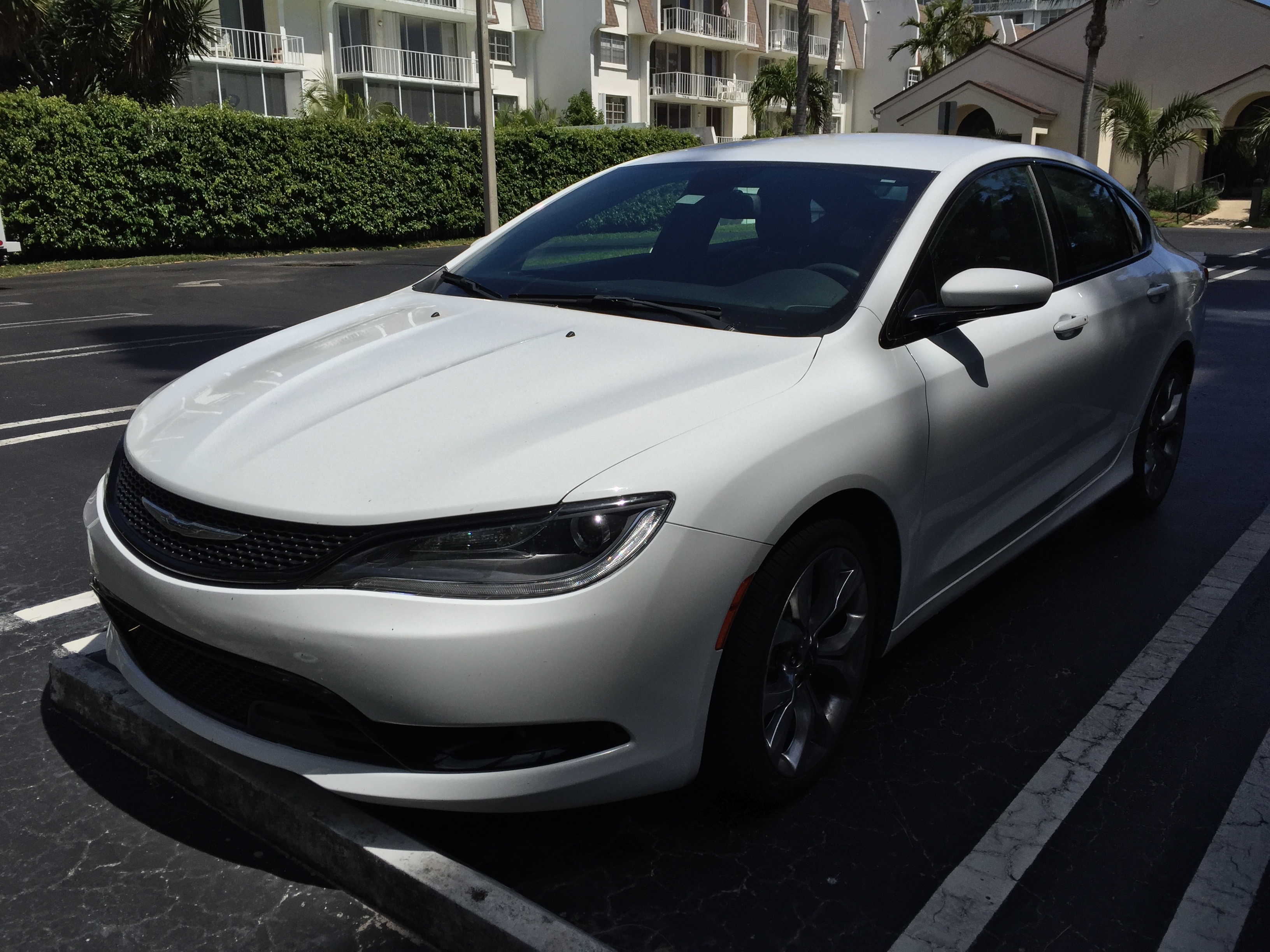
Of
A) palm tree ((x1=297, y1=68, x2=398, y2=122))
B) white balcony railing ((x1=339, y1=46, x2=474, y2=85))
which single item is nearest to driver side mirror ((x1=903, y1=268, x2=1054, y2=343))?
palm tree ((x1=297, y1=68, x2=398, y2=122))

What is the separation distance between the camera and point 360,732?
2.26 metres

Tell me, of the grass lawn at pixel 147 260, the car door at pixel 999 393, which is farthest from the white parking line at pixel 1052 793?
the grass lawn at pixel 147 260

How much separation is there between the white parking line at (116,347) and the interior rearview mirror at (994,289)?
326 inches

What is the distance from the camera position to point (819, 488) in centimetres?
253

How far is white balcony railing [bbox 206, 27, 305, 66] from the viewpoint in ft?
115

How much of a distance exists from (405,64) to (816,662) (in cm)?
4168

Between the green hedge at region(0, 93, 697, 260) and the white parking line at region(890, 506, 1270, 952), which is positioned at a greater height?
the green hedge at region(0, 93, 697, 260)

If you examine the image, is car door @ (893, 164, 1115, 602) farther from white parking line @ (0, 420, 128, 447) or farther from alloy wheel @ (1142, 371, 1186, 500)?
white parking line @ (0, 420, 128, 447)

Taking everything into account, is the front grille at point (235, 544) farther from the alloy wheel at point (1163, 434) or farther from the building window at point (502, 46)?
the building window at point (502, 46)

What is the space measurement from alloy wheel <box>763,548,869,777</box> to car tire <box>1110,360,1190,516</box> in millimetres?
2350

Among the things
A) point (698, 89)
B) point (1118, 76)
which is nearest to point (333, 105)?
point (698, 89)

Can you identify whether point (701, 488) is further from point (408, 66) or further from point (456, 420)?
point (408, 66)

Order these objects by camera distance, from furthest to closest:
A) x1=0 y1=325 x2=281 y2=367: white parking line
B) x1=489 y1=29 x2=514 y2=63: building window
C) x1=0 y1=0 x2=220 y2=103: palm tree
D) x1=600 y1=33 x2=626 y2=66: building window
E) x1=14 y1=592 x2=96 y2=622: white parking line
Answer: x1=600 y1=33 x2=626 y2=66: building window → x1=489 y1=29 x2=514 y2=63: building window → x1=0 y1=0 x2=220 y2=103: palm tree → x1=0 y1=325 x2=281 y2=367: white parking line → x1=14 y1=592 x2=96 y2=622: white parking line

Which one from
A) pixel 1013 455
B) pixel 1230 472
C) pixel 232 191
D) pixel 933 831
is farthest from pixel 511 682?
pixel 232 191
